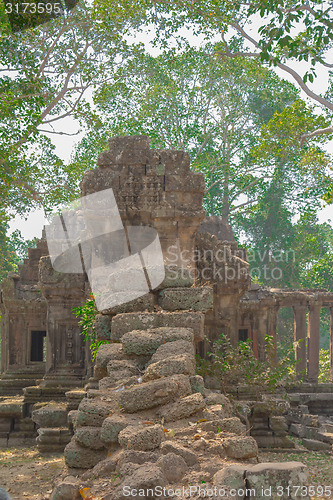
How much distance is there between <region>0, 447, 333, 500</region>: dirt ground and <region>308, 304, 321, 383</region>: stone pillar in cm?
1045

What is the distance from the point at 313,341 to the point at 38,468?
1323 cm

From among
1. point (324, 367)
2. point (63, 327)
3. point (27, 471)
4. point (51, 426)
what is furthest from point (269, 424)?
point (324, 367)

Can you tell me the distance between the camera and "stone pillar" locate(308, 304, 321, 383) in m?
18.8

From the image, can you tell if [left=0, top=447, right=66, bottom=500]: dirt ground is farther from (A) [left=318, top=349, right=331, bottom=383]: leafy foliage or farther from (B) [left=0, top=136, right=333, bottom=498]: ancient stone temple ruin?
(A) [left=318, top=349, right=331, bottom=383]: leafy foliage

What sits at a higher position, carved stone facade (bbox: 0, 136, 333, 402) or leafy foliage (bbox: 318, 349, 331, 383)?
carved stone facade (bbox: 0, 136, 333, 402)

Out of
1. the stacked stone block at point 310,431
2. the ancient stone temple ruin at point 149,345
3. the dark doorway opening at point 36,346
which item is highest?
the ancient stone temple ruin at point 149,345

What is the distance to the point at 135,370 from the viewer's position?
500 centimetres

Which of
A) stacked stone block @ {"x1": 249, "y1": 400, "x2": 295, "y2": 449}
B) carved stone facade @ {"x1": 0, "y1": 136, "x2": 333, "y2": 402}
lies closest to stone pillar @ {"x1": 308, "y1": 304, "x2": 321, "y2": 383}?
carved stone facade @ {"x1": 0, "y1": 136, "x2": 333, "y2": 402}

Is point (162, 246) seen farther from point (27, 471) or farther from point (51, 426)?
point (27, 471)

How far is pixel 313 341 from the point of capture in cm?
1909

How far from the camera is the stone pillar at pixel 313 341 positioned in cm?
1881

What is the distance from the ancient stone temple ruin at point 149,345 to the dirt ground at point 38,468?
48 cm

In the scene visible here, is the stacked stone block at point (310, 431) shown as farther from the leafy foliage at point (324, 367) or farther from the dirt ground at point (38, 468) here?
the leafy foliage at point (324, 367)

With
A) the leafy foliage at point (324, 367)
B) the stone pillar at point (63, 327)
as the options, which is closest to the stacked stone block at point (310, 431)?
the stone pillar at point (63, 327)
